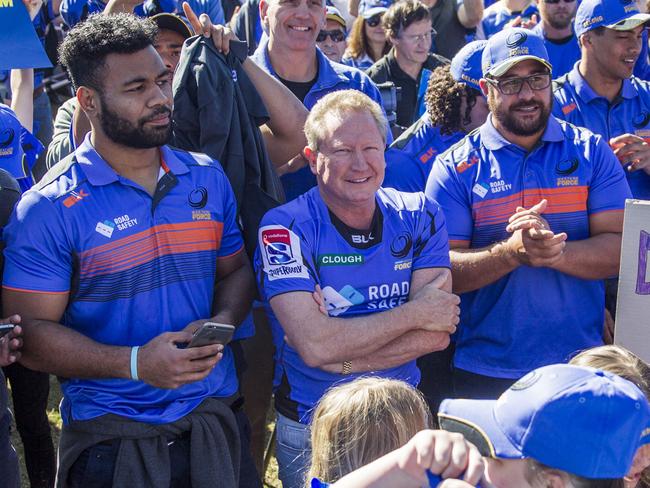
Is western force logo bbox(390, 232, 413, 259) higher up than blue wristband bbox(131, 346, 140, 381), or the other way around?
western force logo bbox(390, 232, 413, 259)

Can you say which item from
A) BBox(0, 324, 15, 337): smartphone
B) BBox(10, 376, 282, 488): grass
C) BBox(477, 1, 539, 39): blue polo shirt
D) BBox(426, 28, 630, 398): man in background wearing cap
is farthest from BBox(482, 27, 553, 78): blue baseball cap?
BBox(477, 1, 539, 39): blue polo shirt

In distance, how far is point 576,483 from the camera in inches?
77.0

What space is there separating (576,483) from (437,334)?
1.47 m

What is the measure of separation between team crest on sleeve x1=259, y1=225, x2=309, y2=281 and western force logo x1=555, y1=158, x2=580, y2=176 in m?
1.29

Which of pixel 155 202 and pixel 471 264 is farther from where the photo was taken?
pixel 471 264

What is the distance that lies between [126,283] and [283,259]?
61 cm

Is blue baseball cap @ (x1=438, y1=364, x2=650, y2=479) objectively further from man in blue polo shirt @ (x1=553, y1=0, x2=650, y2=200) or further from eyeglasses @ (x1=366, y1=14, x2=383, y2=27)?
eyeglasses @ (x1=366, y1=14, x2=383, y2=27)

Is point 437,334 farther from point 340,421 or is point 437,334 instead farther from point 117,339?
point 117,339

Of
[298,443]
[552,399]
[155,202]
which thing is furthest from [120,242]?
[552,399]

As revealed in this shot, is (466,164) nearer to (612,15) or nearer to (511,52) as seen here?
(511,52)

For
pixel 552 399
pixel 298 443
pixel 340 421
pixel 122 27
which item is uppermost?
pixel 122 27

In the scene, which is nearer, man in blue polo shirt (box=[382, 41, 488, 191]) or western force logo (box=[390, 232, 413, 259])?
western force logo (box=[390, 232, 413, 259])

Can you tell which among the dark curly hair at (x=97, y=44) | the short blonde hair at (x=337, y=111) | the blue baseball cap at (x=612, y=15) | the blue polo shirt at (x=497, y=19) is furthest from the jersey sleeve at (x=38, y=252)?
the blue polo shirt at (x=497, y=19)

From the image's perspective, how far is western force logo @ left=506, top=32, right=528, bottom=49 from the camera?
4082 mm
